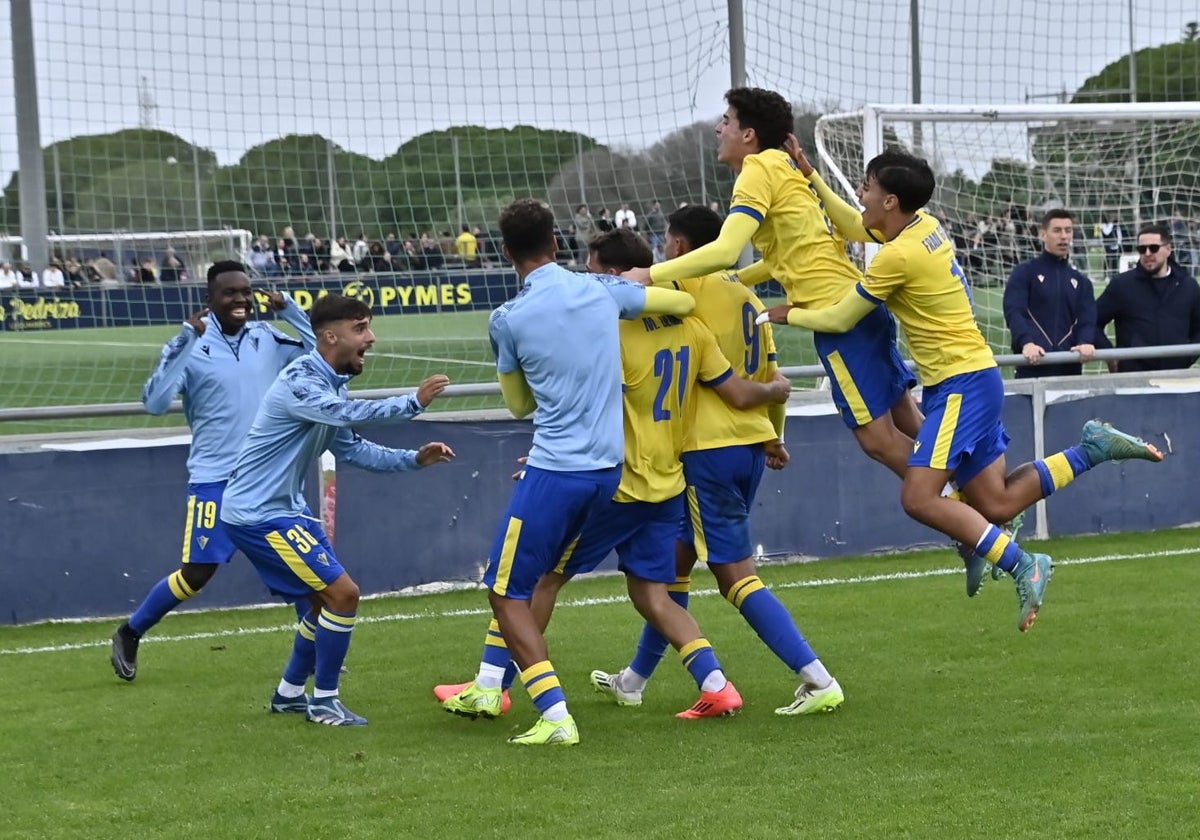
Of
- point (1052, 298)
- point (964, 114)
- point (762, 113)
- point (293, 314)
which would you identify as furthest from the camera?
point (964, 114)

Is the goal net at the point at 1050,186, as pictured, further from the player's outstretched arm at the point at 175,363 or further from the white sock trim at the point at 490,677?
the white sock trim at the point at 490,677

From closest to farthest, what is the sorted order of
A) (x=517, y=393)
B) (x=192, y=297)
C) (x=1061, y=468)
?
(x=517, y=393) → (x=1061, y=468) → (x=192, y=297)

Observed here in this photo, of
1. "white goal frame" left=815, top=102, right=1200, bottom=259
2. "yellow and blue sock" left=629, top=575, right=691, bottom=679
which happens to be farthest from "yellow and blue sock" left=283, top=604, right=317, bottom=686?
"white goal frame" left=815, top=102, right=1200, bottom=259

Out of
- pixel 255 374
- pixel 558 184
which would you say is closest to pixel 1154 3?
pixel 558 184

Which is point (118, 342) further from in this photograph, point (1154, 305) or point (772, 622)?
point (772, 622)

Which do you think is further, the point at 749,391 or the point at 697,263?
the point at 749,391

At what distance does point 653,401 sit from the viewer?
21.8 feet

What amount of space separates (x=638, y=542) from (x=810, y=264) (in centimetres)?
157

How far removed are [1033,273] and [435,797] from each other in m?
7.57

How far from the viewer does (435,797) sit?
17.9 ft

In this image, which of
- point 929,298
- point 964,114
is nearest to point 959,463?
point 929,298

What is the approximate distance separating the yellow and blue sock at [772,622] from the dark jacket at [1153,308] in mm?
6252

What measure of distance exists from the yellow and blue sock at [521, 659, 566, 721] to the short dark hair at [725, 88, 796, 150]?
8.38 ft

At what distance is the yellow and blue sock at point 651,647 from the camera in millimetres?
7074
